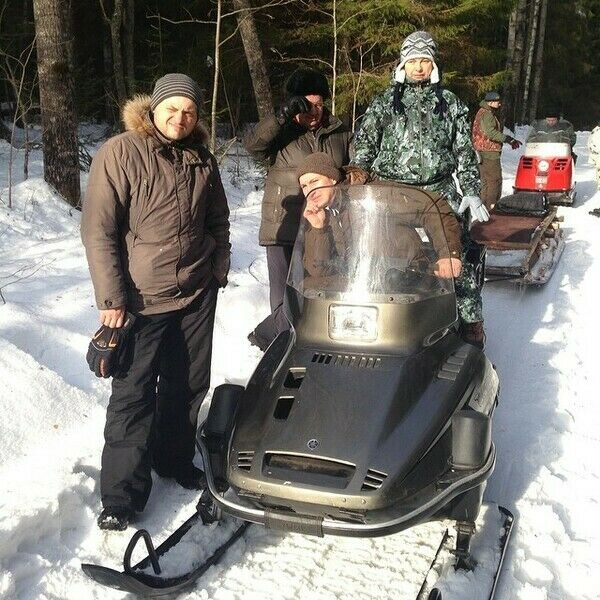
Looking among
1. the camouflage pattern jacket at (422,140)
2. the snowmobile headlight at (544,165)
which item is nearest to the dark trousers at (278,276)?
the camouflage pattern jacket at (422,140)

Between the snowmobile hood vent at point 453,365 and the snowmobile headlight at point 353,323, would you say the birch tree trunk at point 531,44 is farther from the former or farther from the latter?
the snowmobile headlight at point 353,323

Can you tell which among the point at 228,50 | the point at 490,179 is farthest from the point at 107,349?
the point at 228,50

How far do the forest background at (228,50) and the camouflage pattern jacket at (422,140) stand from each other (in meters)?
4.32

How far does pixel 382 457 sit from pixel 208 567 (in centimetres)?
92

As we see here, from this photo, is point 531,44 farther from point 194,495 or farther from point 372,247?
point 194,495

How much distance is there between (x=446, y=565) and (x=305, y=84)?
2.73 meters

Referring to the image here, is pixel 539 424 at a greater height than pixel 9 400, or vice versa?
pixel 9 400

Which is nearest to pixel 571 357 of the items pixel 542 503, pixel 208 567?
pixel 542 503

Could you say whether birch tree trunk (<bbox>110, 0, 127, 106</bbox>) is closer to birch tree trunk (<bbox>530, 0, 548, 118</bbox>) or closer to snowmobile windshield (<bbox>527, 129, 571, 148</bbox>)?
snowmobile windshield (<bbox>527, 129, 571, 148</bbox>)

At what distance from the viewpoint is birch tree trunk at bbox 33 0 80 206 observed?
7.13 m

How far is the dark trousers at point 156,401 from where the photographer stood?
3156mm

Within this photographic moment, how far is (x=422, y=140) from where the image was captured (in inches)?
171

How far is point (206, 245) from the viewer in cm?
335

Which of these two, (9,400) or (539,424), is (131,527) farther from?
(539,424)
